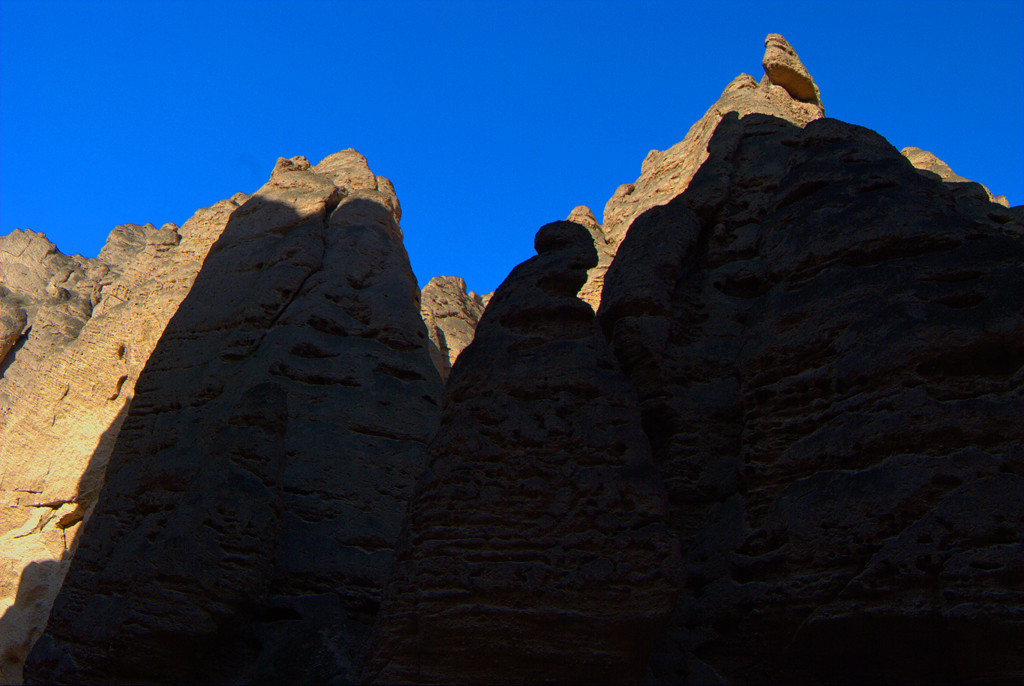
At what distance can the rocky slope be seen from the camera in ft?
13.6

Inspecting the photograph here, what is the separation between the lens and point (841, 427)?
4.70m

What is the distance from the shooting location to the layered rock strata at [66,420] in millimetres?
11773

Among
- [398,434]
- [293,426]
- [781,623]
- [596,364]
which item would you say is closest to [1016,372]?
[781,623]

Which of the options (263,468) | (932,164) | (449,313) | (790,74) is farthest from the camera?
(449,313)

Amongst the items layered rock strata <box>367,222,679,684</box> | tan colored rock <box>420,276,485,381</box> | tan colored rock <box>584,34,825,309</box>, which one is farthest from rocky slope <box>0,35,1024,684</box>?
tan colored rock <box>420,276,485,381</box>

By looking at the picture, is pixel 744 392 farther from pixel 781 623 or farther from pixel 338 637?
pixel 338 637

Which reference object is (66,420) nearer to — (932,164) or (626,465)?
(626,465)

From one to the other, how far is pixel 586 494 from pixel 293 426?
4.33m

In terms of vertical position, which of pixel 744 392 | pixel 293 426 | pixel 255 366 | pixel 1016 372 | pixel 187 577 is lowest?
pixel 187 577

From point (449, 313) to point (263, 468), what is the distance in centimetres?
1603

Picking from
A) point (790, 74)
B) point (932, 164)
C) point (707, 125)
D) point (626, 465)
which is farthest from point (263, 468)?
point (932, 164)

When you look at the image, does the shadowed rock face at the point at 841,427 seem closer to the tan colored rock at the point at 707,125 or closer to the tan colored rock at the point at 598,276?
the tan colored rock at the point at 707,125

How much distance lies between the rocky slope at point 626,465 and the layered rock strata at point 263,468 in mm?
33

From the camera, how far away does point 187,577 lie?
5750mm
